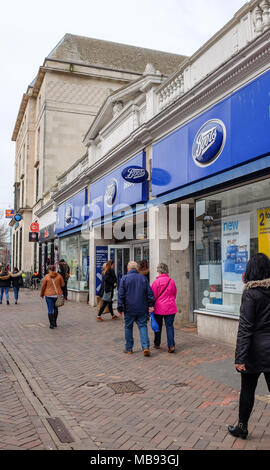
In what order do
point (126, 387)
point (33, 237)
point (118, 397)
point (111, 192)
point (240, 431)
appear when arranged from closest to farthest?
point (240, 431) → point (118, 397) → point (126, 387) → point (111, 192) → point (33, 237)

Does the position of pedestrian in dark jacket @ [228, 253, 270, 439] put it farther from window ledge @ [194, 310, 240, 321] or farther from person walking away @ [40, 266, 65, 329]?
person walking away @ [40, 266, 65, 329]

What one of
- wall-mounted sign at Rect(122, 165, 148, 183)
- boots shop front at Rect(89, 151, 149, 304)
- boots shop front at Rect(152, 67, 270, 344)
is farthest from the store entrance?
boots shop front at Rect(152, 67, 270, 344)

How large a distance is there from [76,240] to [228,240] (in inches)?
476

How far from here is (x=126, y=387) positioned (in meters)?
5.45

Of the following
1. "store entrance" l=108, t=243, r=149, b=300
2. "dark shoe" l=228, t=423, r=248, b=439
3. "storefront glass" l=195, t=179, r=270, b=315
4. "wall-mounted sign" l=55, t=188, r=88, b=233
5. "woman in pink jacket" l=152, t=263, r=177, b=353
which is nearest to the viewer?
"dark shoe" l=228, t=423, r=248, b=439

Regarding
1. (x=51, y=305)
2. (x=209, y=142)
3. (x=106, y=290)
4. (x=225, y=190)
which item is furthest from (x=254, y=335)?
(x=106, y=290)

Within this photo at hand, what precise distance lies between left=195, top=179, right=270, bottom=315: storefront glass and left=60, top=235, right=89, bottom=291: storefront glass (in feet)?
30.1

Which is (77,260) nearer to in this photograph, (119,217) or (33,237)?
(119,217)

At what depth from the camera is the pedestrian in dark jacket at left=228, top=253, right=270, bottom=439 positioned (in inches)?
137

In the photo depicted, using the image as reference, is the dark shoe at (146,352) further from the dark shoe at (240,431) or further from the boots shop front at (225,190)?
the dark shoe at (240,431)

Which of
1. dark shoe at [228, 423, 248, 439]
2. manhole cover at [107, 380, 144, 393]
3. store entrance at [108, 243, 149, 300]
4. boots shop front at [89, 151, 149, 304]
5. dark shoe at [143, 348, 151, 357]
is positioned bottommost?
manhole cover at [107, 380, 144, 393]

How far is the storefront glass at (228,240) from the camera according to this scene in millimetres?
7648
